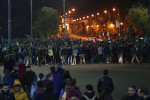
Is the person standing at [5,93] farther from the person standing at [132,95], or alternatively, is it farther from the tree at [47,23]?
the tree at [47,23]

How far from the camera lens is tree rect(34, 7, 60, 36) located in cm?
8094

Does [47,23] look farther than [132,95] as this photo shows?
Yes

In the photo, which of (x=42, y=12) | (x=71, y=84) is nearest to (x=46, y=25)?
(x=42, y=12)

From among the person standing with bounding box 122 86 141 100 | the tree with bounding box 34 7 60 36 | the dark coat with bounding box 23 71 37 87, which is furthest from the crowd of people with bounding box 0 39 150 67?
Answer: the tree with bounding box 34 7 60 36

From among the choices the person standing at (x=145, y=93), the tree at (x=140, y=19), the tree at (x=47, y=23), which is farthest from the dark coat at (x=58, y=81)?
the tree at (x=47, y=23)

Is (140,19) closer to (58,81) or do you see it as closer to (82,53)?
(82,53)

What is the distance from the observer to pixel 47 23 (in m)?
81.6

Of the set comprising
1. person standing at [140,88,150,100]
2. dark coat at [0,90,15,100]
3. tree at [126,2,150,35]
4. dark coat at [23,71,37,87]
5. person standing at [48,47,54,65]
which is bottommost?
dark coat at [0,90,15,100]

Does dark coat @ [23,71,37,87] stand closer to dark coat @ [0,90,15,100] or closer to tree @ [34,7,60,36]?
dark coat @ [0,90,15,100]

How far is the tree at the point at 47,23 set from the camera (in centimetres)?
8094

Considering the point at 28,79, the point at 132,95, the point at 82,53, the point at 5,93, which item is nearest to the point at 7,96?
the point at 5,93

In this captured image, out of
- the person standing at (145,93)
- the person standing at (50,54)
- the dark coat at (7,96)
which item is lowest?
the dark coat at (7,96)

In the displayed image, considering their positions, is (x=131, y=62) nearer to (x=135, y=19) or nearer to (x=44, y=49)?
(x=44, y=49)

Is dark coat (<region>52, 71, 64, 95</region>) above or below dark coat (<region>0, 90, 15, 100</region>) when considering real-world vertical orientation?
above
